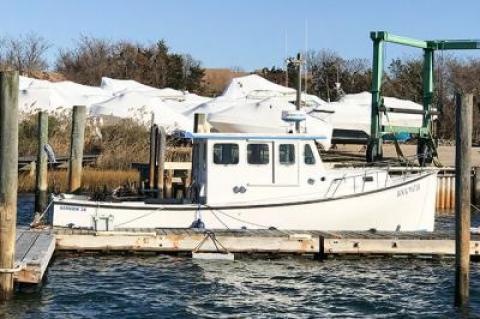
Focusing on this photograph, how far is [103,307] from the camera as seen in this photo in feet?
48.0

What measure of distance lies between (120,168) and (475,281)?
2234 centimetres

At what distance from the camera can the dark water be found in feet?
47.8

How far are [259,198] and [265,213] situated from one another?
414 millimetres

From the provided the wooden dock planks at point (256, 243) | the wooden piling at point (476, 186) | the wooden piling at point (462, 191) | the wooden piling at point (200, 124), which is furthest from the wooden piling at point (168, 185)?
the wooden piling at point (476, 186)

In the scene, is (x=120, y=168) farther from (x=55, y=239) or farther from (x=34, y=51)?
(x=34, y=51)

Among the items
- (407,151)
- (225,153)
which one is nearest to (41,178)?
(225,153)

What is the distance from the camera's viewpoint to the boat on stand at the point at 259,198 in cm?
1973

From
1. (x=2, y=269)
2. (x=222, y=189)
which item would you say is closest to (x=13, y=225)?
(x=2, y=269)

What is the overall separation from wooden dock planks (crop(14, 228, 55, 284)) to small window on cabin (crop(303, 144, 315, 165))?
6.17 meters

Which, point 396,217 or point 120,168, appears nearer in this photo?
point 396,217

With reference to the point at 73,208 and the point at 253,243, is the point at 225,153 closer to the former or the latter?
the point at 253,243

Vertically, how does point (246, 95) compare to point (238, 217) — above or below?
above

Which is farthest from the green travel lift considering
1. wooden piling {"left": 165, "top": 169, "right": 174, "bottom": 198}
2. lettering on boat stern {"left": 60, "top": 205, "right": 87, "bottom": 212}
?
lettering on boat stern {"left": 60, "top": 205, "right": 87, "bottom": 212}

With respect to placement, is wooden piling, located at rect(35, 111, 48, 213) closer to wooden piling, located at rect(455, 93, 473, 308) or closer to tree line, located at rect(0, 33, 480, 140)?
wooden piling, located at rect(455, 93, 473, 308)
